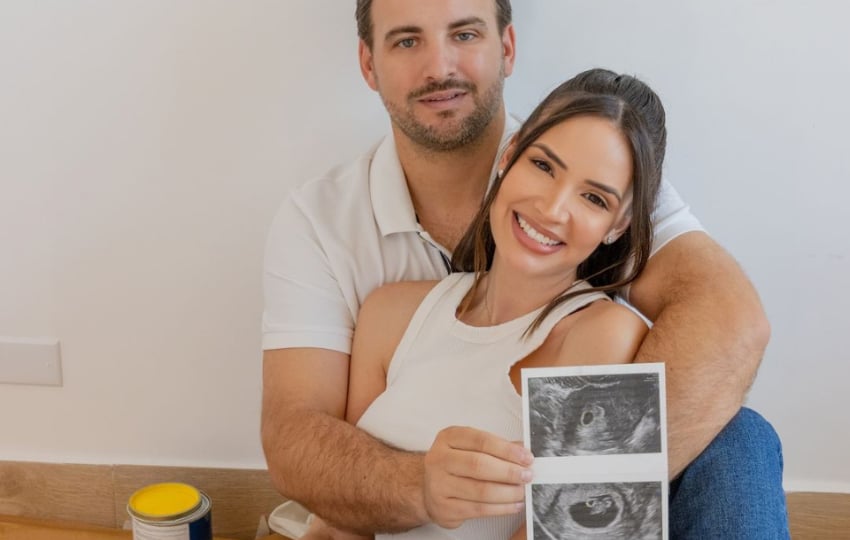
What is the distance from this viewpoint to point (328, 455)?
1355 mm

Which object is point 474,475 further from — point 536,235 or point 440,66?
point 440,66

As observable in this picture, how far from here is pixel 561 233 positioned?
3.89 feet

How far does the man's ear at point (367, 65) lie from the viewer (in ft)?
5.15

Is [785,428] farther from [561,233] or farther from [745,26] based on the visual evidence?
[561,233]

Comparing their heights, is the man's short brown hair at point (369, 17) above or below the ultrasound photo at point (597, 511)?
above

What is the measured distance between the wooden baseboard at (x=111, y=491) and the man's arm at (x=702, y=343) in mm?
1040

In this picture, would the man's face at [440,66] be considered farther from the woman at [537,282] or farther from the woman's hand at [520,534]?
the woman's hand at [520,534]

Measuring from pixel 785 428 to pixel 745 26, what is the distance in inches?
30.6

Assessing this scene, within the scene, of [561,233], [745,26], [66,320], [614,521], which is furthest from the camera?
[66,320]

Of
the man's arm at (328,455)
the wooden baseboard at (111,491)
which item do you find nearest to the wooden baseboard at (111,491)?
the wooden baseboard at (111,491)

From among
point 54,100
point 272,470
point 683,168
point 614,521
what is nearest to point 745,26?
point 683,168

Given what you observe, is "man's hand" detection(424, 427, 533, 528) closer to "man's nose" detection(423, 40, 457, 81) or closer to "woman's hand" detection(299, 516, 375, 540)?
"woman's hand" detection(299, 516, 375, 540)

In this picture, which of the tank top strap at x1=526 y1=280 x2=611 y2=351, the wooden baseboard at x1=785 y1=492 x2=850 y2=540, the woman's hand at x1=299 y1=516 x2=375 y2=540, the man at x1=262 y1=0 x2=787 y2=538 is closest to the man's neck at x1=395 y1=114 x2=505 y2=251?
the man at x1=262 y1=0 x2=787 y2=538

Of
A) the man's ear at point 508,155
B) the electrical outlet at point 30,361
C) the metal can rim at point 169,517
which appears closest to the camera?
→ the man's ear at point 508,155
